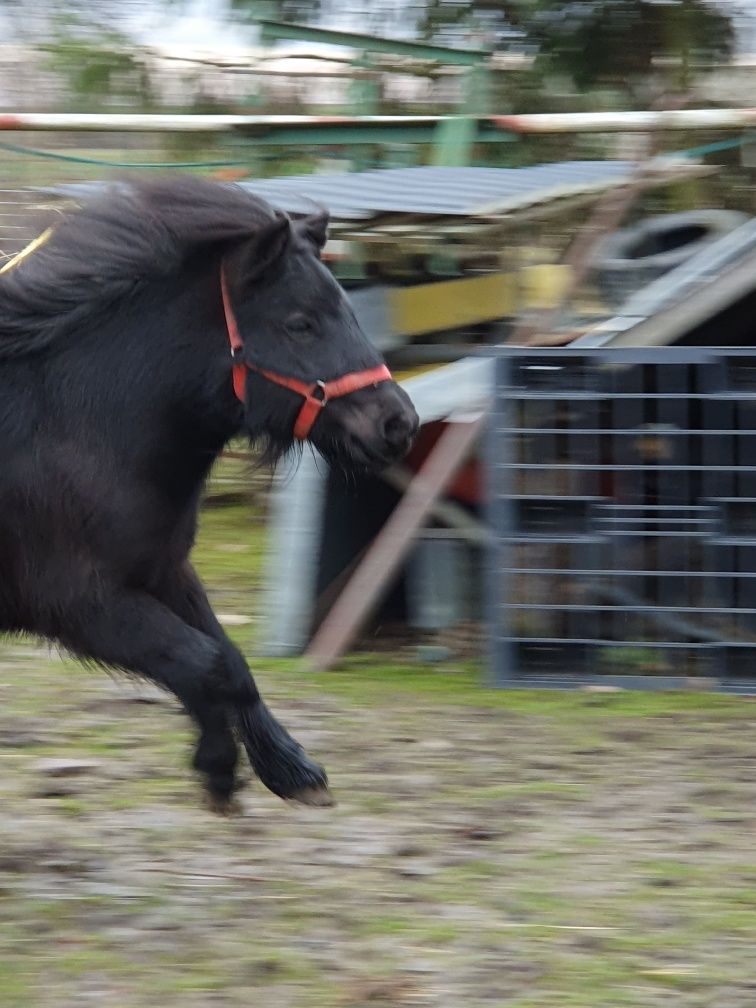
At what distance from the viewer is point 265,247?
4047 mm

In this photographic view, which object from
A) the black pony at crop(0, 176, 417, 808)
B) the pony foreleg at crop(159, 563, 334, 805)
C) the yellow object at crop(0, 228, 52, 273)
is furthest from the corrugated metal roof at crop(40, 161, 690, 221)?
the pony foreleg at crop(159, 563, 334, 805)

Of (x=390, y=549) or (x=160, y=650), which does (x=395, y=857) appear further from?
(x=390, y=549)

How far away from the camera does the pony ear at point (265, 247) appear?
13.2ft

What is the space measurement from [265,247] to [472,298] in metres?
3.34

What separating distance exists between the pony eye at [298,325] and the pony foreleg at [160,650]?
78 cm

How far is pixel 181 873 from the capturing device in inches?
168

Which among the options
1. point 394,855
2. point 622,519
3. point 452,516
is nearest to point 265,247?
point 394,855

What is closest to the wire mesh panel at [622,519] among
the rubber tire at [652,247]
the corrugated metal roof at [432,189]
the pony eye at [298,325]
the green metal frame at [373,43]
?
the corrugated metal roof at [432,189]

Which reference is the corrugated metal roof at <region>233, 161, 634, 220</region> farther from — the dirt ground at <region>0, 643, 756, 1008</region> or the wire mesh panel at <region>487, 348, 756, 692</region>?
the dirt ground at <region>0, 643, 756, 1008</region>

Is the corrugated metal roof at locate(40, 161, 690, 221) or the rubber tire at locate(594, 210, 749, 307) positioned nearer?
the corrugated metal roof at locate(40, 161, 690, 221)

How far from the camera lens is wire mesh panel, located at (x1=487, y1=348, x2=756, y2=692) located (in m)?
6.16

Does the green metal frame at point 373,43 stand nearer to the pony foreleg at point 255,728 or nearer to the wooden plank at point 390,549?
the wooden plank at point 390,549

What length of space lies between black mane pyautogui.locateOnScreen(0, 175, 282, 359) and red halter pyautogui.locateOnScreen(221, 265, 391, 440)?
14 cm

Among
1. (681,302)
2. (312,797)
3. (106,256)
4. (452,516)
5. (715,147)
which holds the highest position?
(715,147)
